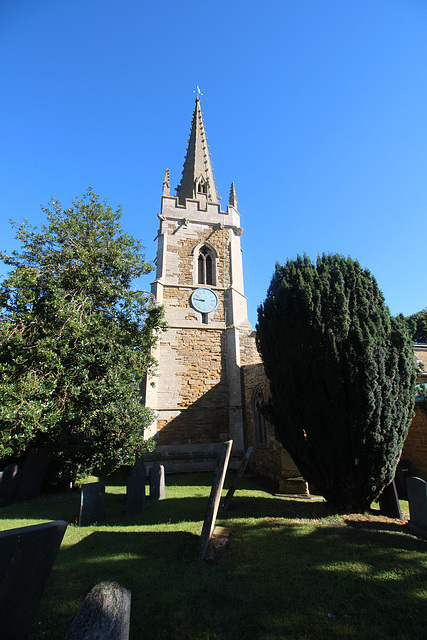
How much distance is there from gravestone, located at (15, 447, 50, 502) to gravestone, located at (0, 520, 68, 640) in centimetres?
735

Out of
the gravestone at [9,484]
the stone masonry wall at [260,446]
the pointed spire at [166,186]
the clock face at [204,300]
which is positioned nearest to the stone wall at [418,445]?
the stone masonry wall at [260,446]

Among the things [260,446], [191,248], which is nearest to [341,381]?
[260,446]

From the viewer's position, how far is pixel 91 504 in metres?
6.10

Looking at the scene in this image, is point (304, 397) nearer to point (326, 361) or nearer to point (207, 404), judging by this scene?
point (326, 361)

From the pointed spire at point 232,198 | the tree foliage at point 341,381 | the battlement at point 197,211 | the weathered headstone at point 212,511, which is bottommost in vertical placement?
the weathered headstone at point 212,511

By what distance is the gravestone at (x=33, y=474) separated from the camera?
27.7 ft

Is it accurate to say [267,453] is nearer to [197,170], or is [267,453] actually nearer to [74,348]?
[74,348]

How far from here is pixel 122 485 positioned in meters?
10.7

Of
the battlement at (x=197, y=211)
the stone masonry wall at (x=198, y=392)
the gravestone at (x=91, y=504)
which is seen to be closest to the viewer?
the gravestone at (x=91, y=504)

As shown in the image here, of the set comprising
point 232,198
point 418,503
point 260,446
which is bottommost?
point 418,503

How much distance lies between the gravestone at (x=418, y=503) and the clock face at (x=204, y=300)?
35.5ft

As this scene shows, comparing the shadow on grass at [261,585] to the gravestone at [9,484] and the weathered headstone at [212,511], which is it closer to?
the weathered headstone at [212,511]

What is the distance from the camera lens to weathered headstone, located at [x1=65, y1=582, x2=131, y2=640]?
5.51ft

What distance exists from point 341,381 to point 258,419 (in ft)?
21.9
